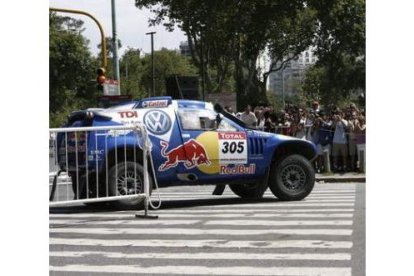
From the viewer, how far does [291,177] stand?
12.0m

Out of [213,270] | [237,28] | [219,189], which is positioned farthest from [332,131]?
[237,28]

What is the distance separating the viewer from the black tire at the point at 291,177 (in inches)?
467

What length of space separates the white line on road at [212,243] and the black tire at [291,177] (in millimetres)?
3966

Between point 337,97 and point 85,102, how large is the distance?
73.3ft

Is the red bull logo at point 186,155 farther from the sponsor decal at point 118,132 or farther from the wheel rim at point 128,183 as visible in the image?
the sponsor decal at point 118,132

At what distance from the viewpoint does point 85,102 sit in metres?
65.6

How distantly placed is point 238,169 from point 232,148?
0.35 metres

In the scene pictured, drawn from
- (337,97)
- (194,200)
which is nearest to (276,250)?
(194,200)

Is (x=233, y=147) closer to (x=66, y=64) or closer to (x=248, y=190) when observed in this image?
(x=248, y=190)

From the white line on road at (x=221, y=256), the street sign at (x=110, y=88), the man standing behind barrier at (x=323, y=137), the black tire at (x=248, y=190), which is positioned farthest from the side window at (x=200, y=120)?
the street sign at (x=110, y=88)

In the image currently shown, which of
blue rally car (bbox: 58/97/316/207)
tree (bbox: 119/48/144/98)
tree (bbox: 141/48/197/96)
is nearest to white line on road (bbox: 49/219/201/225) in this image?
blue rally car (bbox: 58/97/316/207)

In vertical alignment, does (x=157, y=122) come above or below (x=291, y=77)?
below

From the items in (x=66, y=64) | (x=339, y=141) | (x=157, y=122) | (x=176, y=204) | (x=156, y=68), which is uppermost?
(x=156, y=68)
